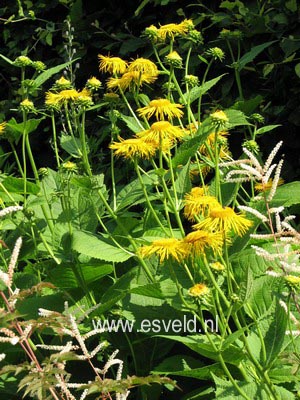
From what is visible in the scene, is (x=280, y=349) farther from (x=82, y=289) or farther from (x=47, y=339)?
(x=47, y=339)

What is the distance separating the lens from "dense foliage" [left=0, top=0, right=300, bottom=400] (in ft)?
5.15

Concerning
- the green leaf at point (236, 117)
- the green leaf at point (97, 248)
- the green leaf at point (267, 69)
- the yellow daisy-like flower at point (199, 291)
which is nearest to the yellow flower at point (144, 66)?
the green leaf at point (236, 117)

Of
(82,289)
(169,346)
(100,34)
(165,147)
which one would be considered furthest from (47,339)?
(100,34)

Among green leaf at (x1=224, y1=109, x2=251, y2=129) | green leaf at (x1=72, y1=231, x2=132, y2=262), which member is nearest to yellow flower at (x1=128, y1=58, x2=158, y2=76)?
green leaf at (x1=224, y1=109, x2=251, y2=129)

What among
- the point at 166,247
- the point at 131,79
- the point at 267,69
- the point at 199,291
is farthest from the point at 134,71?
the point at 267,69

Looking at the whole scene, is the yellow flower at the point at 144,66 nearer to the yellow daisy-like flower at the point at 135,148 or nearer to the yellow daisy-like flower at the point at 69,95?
the yellow daisy-like flower at the point at 69,95

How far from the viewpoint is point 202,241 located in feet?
5.58

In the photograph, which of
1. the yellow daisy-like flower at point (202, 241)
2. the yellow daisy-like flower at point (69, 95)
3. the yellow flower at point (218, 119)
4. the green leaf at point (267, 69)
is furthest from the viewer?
the green leaf at point (267, 69)

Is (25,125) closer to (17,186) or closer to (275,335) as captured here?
(17,186)

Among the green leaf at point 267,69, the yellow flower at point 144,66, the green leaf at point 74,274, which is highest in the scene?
the yellow flower at point 144,66

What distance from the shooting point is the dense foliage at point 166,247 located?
5.15 feet

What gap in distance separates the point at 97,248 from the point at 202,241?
0.49m

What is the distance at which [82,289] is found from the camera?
2283 mm

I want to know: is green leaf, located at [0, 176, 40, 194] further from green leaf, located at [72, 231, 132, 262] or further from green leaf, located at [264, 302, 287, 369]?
green leaf, located at [264, 302, 287, 369]
